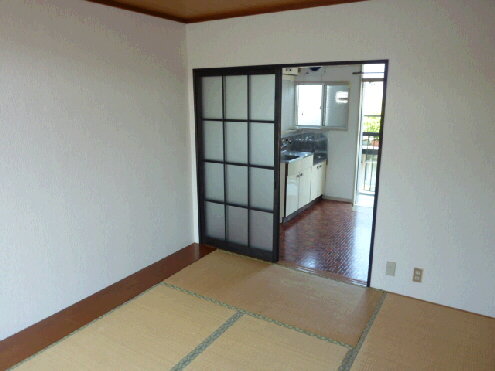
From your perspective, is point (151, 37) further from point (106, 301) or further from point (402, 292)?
point (402, 292)

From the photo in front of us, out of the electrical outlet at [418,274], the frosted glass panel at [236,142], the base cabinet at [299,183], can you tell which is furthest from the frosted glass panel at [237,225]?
the electrical outlet at [418,274]

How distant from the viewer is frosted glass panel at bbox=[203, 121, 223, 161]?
12.6 feet

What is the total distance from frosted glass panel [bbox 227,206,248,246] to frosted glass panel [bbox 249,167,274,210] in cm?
20

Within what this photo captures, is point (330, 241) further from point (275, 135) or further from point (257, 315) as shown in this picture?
point (257, 315)

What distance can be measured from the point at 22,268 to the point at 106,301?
718 mm

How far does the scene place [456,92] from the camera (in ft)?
8.58

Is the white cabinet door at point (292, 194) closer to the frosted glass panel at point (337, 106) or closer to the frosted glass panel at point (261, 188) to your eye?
the frosted glass panel at point (261, 188)

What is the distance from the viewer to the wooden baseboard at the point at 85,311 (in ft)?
8.09

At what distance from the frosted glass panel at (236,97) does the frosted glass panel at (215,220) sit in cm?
103

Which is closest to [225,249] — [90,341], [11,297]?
[90,341]

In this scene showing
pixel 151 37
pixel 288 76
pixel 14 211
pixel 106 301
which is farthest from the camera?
pixel 288 76

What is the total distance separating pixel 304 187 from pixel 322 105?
1.40 meters

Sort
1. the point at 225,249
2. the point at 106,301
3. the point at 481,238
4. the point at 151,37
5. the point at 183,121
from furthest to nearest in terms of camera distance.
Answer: the point at 225,249
the point at 183,121
the point at 151,37
the point at 106,301
the point at 481,238

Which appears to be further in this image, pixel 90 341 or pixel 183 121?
pixel 183 121
